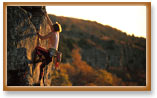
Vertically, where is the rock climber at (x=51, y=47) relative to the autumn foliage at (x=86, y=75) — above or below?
above

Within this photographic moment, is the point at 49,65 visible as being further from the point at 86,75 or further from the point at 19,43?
the point at 86,75

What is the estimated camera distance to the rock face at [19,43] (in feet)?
19.3

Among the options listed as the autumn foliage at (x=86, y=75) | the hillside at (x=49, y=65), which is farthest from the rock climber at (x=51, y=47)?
the autumn foliage at (x=86, y=75)

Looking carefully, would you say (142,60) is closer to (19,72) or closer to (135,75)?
(135,75)

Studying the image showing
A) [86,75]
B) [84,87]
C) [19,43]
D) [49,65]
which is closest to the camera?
[19,43]

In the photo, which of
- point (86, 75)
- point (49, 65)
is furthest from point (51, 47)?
point (86, 75)

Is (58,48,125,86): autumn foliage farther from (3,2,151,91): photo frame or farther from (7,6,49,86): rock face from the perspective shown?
(7,6,49,86): rock face

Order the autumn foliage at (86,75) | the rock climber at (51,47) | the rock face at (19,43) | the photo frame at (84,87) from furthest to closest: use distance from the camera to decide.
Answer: the autumn foliage at (86,75)
the rock climber at (51,47)
the photo frame at (84,87)
the rock face at (19,43)

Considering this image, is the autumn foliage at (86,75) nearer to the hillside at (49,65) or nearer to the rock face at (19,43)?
the hillside at (49,65)

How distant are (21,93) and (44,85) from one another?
56 cm

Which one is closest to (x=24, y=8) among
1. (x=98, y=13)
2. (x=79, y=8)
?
(x=79, y=8)

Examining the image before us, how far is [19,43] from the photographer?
5879 mm

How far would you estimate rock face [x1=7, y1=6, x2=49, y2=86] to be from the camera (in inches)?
232

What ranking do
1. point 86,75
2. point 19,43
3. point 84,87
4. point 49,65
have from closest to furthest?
point 19,43 < point 84,87 < point 49,65 < point 86,75
